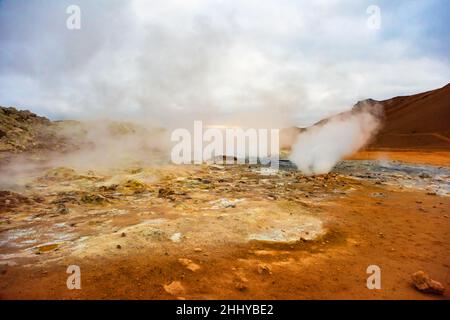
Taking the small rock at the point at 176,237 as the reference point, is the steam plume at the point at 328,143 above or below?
above

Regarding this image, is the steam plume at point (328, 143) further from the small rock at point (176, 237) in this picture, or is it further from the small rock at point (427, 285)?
the small rock at point (427, 285)

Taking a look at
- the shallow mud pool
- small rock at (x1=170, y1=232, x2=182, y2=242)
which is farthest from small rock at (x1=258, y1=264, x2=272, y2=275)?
small rock at (x1=170, y1=232, x2=182, y2=242)

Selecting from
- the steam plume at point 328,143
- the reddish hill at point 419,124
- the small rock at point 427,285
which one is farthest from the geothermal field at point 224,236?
the reddish hill at point 419,124

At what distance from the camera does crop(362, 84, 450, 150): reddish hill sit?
Answer: 2806cm

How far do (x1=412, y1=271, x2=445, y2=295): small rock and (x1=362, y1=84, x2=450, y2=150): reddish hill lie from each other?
26.8m

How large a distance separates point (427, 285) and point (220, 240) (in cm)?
306

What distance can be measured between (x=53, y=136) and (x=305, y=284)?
85.4ft

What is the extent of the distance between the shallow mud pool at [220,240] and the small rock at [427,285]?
126 millimetres

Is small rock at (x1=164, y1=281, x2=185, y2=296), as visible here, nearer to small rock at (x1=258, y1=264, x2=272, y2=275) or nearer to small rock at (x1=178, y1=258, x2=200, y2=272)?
small rock at (x1=178, y1=258, x2=200, y2=272)

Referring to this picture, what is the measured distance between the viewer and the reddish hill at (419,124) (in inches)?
1105

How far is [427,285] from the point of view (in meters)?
3.43

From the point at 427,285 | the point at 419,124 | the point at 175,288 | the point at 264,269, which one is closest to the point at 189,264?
the point at 175,288
